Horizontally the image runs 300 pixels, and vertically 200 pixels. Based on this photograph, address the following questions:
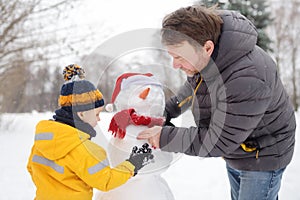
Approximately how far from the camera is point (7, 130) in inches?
250

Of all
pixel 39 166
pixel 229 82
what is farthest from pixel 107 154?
pixel 229 82

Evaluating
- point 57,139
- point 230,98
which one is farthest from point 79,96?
point 230,98

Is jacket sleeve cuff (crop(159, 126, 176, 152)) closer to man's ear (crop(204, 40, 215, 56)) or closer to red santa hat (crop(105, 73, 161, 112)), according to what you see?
red santa hat (crop(105, 73, 161, 112))

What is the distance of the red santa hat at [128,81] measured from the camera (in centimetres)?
167

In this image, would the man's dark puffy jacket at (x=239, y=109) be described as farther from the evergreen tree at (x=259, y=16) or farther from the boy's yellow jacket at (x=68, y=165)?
the evergreen tree at (x=259, y=16)

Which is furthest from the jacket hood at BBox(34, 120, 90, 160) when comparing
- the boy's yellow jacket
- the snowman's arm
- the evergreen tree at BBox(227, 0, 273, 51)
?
the evergreen tree at BBox(227, 0, 273, 51)

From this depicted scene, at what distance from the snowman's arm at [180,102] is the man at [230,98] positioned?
24 cm

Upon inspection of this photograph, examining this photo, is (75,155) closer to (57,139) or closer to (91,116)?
(57,139)

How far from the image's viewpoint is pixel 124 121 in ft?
5.34

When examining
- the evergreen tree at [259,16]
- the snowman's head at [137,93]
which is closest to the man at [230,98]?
the snowman's head at [137,93]

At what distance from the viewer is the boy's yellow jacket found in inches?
59.3

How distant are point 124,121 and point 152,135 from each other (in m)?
0.16

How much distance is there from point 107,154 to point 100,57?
0.49 metres

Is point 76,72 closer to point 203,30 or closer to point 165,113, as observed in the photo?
point 165,113
